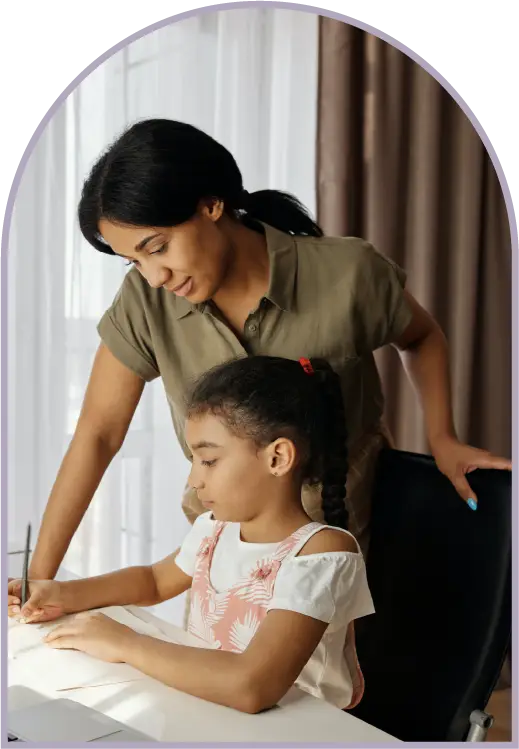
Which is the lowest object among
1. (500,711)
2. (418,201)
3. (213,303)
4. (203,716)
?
(500,711)

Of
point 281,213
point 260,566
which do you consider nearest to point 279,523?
point 260,566

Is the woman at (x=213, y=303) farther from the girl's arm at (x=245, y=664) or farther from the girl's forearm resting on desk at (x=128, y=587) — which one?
the girl's arm at (x=245, y=664)

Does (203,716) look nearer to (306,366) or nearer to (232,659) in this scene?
(232,659)

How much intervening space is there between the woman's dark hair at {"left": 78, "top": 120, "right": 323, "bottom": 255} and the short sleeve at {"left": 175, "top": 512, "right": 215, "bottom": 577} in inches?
12.1

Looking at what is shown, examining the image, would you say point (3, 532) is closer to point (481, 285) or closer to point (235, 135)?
point (235, 135)

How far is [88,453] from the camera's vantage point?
37.3 inches

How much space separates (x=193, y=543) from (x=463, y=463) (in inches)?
11.9

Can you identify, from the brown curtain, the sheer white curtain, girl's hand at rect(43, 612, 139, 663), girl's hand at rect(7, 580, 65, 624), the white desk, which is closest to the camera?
the white desk

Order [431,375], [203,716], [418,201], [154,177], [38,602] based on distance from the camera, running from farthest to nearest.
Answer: [418,201] → [431,375] → [38,602] → [154,177] → [203,716]

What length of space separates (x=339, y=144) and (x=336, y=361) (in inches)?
31.6

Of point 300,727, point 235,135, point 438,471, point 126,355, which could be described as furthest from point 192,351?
point 235,135

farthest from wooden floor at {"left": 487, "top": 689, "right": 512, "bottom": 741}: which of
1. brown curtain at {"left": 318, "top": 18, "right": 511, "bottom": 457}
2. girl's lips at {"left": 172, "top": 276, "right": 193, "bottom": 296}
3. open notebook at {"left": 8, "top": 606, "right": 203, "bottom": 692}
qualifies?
girl's lips at {"left": 172, "top": 276, "right": 193, "bottom": 296}

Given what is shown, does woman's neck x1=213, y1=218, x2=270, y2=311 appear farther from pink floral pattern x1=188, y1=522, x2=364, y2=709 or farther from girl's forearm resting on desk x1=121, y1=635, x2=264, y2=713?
girl's forearm resting on desk x1=121, y1=635, x2=264, y2=713

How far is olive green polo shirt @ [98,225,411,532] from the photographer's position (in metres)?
0.90
